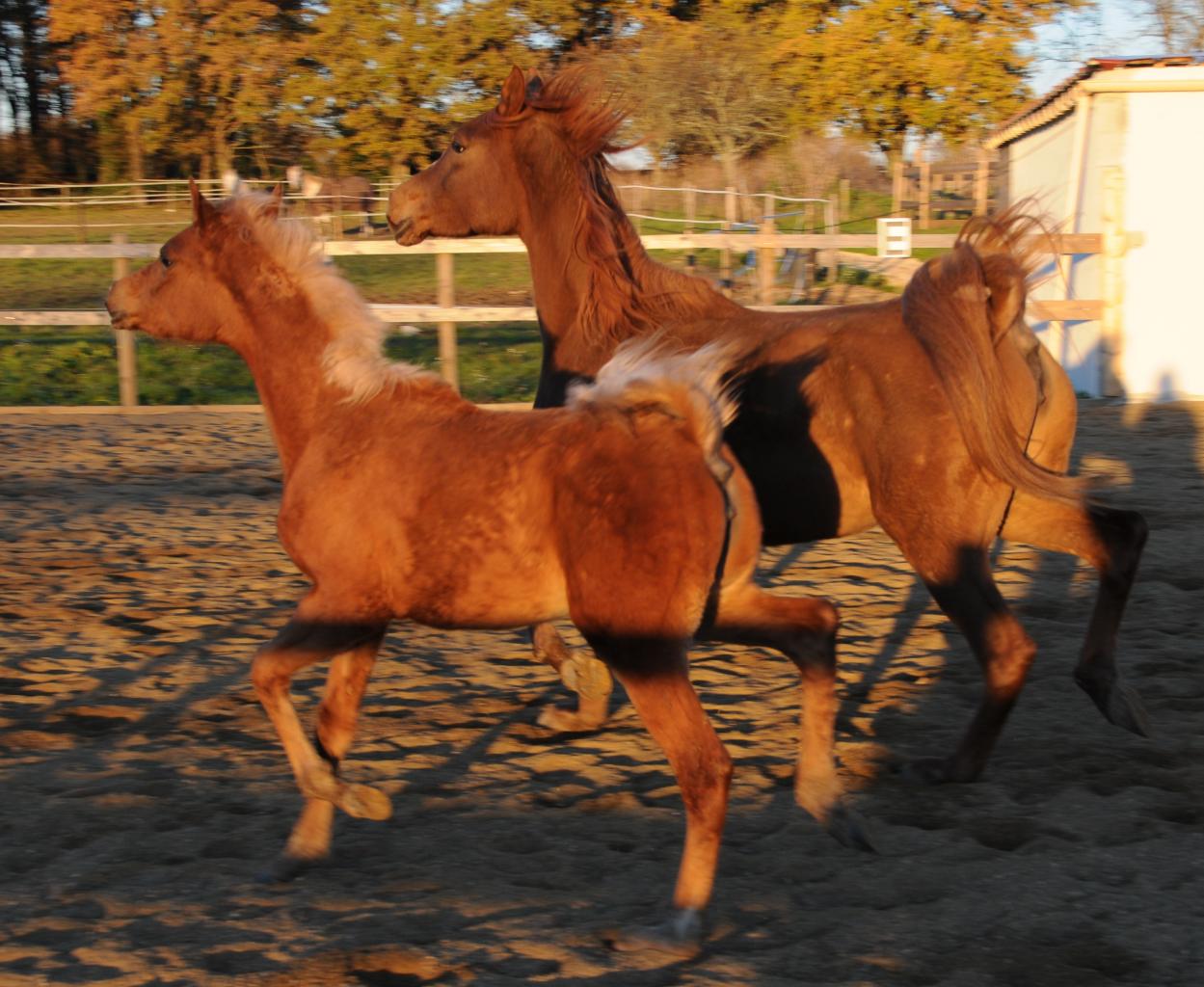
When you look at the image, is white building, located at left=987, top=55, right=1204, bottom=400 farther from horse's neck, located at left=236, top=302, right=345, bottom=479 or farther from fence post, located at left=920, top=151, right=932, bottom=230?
fence post, located at left=920, top=151, right=932, bottom=230

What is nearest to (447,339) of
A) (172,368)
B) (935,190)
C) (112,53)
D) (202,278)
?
(172,368)

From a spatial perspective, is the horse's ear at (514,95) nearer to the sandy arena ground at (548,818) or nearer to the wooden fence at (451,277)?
the sandy arena ground at (548,818)

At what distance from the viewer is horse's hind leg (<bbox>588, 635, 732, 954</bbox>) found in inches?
119

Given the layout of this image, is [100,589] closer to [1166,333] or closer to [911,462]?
[911,462]

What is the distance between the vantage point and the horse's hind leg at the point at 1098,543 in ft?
14.5

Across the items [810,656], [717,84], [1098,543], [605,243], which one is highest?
[717,84]

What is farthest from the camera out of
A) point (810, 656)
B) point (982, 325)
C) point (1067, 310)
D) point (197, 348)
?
point (197, 348)

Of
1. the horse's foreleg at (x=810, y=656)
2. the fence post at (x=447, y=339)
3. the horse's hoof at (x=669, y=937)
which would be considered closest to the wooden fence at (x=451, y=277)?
the fence post at (x=447, y=339)

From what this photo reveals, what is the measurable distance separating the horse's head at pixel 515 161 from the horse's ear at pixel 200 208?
4.74 feet

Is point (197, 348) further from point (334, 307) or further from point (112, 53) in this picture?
point (112, 53)

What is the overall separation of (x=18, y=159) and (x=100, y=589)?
3721 centimetres

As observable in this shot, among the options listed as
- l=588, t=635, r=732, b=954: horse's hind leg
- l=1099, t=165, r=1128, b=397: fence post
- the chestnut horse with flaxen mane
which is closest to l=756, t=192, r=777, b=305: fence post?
l=1099, t=165, r=1128, b=397: fence post

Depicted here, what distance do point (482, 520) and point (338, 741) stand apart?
0.80m

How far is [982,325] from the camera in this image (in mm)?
4148
